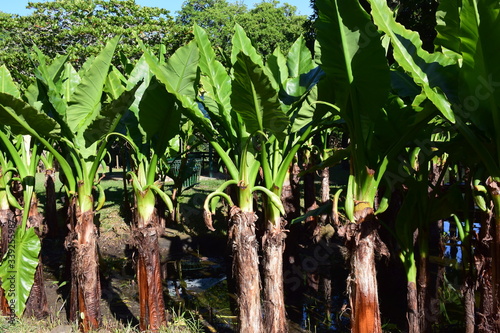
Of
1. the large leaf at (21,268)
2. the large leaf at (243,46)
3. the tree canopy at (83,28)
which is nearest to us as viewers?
the large leaf at (243,46)

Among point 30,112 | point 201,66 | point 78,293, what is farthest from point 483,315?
point 30,112

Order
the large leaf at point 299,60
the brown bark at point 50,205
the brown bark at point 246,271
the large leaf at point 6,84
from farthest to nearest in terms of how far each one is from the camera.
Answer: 1. the brown bark at point 50,205
2. the large leaf at point 6,84
3. the large leaf at point 299,60
4. the brown bark at point 246,271

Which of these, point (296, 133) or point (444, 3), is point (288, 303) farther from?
point (444, 3)

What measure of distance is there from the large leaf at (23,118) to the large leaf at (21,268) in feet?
4.15

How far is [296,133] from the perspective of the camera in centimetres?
498

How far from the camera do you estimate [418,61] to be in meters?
3.72

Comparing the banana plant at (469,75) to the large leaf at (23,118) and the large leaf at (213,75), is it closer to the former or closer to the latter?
the large leaf at (213,75)

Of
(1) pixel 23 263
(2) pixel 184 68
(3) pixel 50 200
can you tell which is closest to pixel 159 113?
(2) pixel 184 68

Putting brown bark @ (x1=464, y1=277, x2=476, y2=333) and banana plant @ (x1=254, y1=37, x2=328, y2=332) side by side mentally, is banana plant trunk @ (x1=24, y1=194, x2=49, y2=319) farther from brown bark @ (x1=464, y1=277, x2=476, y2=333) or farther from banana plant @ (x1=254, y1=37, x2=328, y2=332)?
brown bark @ (x1=464, y1=277, x2=476, y2=333)

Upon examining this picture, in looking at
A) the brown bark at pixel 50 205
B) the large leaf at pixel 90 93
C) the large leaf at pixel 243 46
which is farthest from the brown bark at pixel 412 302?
the brown bark at pixel 50 205

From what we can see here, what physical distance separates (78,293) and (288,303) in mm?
2801

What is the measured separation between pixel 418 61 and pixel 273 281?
213cm

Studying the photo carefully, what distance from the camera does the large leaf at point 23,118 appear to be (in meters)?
4.27

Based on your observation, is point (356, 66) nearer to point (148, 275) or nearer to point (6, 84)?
point (148, 275)
